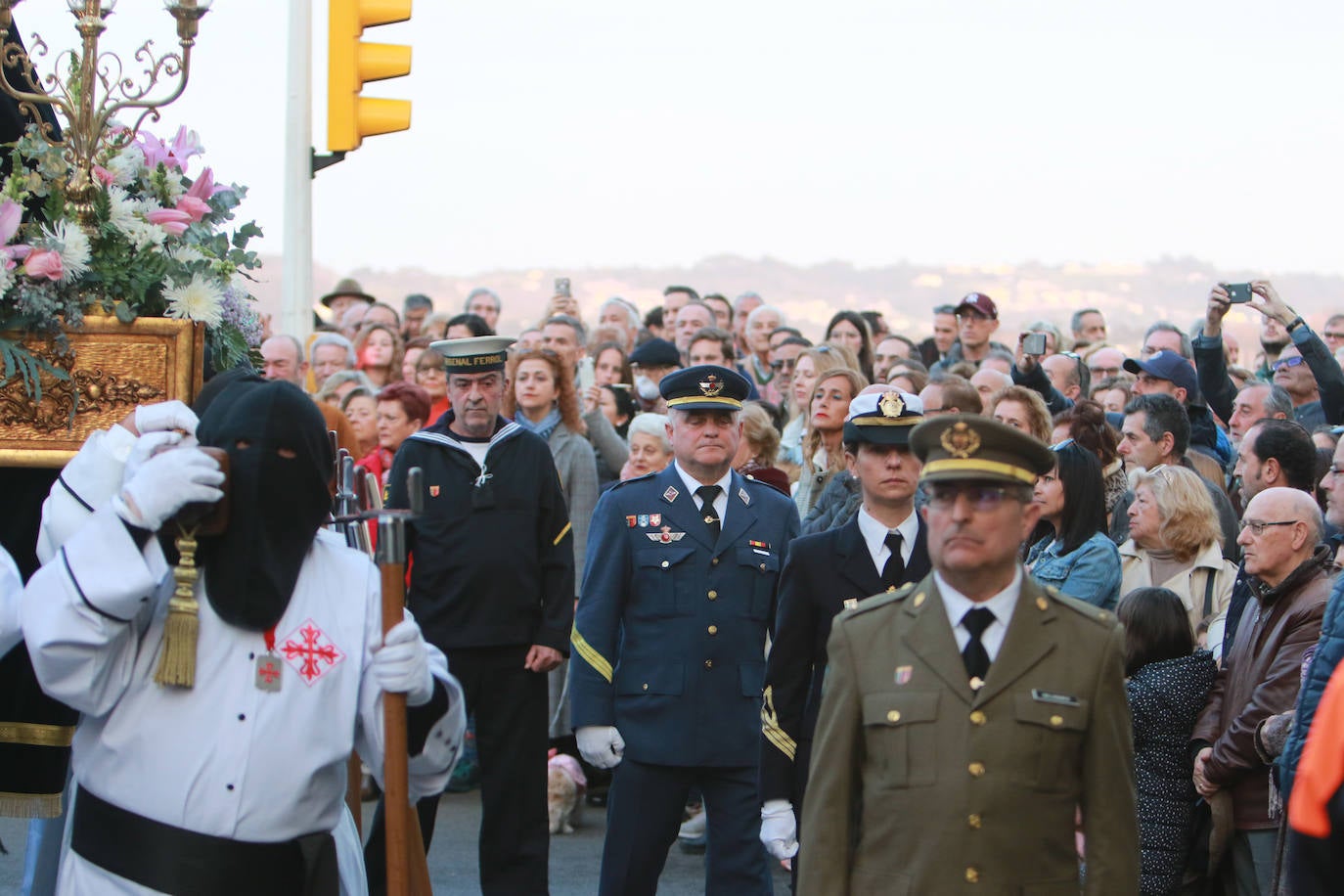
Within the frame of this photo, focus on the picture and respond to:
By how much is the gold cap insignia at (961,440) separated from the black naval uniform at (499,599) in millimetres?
3329

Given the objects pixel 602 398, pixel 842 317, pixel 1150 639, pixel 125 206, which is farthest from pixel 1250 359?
pixel 125 206

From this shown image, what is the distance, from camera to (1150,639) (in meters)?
6.53

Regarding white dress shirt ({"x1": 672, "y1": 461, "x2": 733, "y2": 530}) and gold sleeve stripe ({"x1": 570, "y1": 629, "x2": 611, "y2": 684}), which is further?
white dress shirt ({"x1": 672, "y1": 461, "x2": 733, "y2": 530})

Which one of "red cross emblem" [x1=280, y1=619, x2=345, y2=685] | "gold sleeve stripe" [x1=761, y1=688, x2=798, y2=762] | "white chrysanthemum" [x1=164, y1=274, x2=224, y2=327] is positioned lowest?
"gold sleeve stripe" [x1=761, y1=688, x2=798, y2=762]

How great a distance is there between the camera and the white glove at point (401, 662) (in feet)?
13.5

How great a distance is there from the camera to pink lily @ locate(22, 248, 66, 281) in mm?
5285

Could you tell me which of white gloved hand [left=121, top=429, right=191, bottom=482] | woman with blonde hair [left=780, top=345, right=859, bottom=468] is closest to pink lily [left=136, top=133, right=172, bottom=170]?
white gloved hand [left=121, top=429, right=191, bottom=482]

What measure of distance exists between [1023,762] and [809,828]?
0.55 m

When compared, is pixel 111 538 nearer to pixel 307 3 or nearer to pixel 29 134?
pixel 29 134

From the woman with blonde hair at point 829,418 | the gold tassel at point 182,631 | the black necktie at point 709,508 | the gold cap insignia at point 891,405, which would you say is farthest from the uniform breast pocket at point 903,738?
the woman with blonde hair at point 829,418

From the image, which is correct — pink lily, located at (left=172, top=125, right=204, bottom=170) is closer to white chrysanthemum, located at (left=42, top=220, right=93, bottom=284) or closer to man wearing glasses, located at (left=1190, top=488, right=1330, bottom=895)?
white chrysanthemum, located at (left=42, top=220, right=93, bottom=284)

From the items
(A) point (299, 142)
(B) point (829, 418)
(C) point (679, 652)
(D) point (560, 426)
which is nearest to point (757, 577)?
(C) point (679, 652)

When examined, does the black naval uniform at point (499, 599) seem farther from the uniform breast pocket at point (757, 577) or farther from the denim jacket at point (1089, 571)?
the denim jacket at point (1089, 571)

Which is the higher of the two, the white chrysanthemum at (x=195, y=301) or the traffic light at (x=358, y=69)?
the traffic light at (x=358, y=69)
